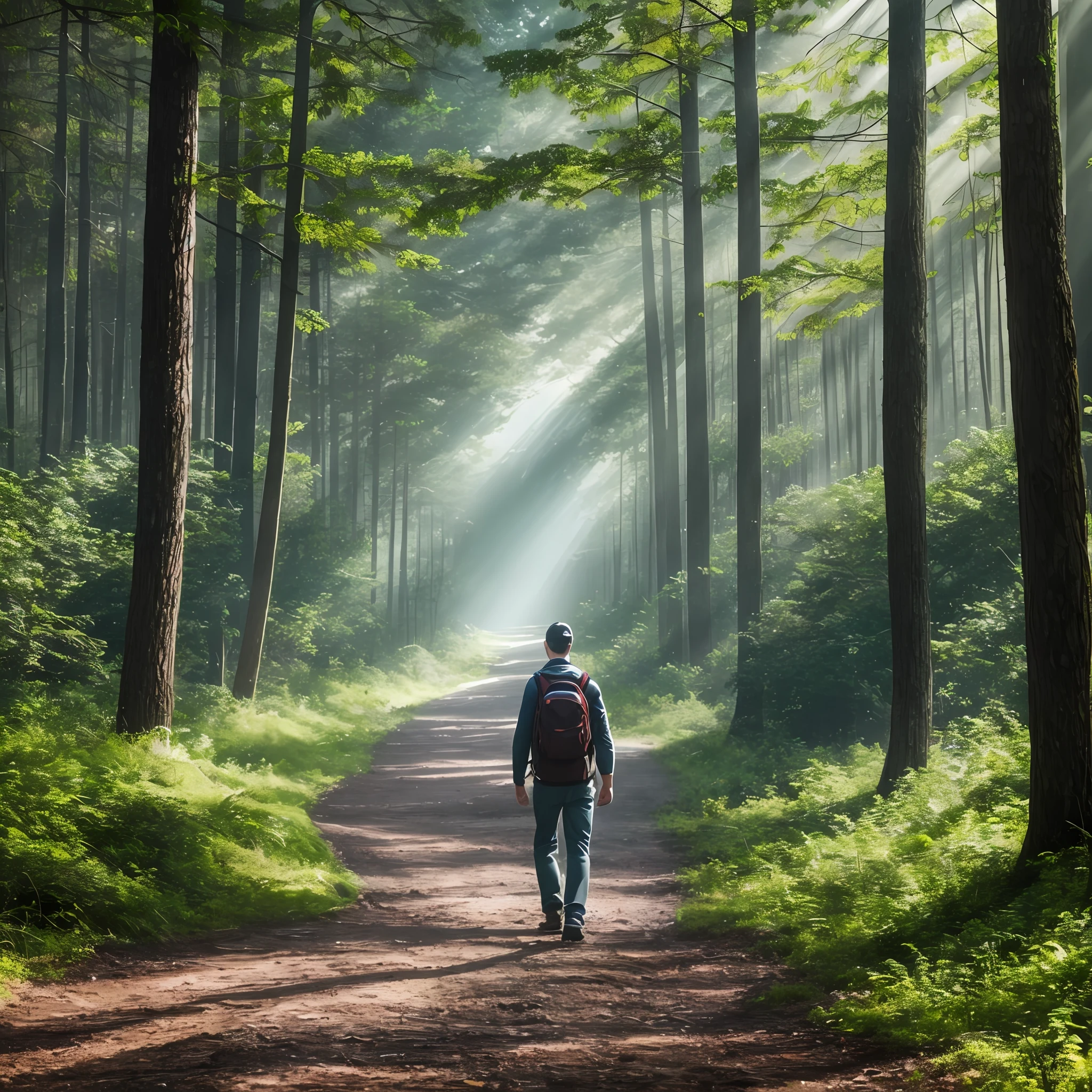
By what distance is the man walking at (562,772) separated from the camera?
675 cm

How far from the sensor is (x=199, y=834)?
764 centimetres

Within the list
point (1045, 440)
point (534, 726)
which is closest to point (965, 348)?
point (1045, 440)

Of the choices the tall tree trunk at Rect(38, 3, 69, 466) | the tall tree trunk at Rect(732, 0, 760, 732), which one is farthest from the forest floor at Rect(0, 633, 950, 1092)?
the tall tree trunk at Rect(38, 3, 69, 466)

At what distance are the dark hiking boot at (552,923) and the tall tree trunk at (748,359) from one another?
30.0 ft

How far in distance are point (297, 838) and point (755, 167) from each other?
42.3ft


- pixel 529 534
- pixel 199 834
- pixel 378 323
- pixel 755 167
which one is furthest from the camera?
pixel 529 534

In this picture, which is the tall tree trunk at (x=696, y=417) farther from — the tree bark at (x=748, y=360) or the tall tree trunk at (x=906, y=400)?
the tall tree trunk at (x=906, y=400)

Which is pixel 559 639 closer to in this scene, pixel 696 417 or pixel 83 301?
pixel 696 417

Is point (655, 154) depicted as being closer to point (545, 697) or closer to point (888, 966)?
point (545, 697)

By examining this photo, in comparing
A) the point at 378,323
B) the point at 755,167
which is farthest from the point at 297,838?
the point at 378,323

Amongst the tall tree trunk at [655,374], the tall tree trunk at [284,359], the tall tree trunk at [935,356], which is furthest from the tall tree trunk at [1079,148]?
the tall tree trunk at [655,374]

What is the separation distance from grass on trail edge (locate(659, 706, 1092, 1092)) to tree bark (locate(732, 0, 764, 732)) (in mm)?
5404

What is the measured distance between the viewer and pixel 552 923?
6.82 m

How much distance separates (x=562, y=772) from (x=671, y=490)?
2513 cm
